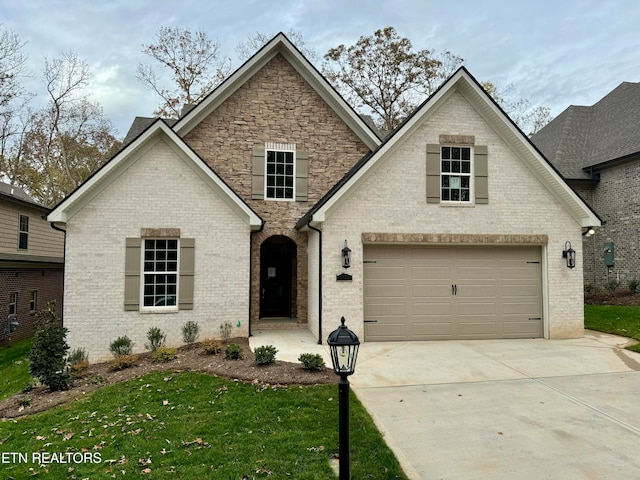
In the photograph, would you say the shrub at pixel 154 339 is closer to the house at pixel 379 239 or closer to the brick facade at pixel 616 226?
the house at pixel 379 239

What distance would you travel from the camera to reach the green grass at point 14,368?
937 centimetres

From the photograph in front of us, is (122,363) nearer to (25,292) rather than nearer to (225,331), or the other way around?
(225,331)

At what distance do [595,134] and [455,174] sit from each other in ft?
43.9

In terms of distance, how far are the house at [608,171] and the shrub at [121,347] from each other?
1747 cm

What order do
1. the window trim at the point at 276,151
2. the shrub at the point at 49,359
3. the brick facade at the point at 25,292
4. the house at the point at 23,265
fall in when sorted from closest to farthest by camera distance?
the shrub at the point at 49,359 → the window trim at the point at 276,151 → the brick facade at the point at 25,292 → the house at the point at 23,265

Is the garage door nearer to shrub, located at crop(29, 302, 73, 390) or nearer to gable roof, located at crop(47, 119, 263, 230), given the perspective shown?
gable roof, located at crop(47, 119, 263, 230)

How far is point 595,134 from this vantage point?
1948 centimetres

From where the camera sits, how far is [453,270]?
1066 centimetres

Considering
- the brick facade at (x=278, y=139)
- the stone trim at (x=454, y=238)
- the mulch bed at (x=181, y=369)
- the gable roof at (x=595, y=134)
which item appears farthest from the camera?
the gable roof at (x=595, y=134)

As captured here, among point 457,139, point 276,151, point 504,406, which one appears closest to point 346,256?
point 457,139

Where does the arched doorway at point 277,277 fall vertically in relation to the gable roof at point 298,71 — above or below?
below

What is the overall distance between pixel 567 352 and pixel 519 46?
55.7ft

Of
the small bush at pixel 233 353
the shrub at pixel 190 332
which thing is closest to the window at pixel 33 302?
the shrub at pixel 190 332

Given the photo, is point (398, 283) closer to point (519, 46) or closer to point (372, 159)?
point (372, 159)
